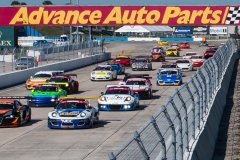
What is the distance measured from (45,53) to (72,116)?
→ 125 ft

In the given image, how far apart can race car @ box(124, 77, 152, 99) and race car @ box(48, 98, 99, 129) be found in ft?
33.2

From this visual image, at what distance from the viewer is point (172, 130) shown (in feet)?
32.6

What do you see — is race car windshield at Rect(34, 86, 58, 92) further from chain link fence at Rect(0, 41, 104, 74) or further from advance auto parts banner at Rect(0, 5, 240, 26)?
advance auto parts banner at Rect(0, 5, 240, 26)

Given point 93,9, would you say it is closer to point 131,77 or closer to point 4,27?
point 4,27

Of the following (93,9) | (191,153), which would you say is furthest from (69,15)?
(191,153)

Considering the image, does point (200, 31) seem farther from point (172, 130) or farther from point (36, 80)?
point (172, 130)

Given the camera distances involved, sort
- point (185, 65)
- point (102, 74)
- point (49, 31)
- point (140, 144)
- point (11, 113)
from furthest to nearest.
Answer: point (49, 31)
point (185, 65)
point (102, 74)
point (11, 113)
point (140, 144)

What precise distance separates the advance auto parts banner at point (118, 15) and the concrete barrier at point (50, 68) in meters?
4.31

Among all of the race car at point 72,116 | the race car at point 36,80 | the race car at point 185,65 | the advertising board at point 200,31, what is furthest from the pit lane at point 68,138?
the advertising board at point 200,31

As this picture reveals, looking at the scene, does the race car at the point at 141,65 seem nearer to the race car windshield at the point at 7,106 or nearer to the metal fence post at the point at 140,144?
the race car windshield at the point at 7,106

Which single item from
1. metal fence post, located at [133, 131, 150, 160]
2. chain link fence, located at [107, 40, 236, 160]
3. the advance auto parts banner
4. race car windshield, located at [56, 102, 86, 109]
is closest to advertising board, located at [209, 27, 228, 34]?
the advance auto parts banner

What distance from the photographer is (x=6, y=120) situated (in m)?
24.0

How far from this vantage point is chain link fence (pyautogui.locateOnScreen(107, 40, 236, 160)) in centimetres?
796

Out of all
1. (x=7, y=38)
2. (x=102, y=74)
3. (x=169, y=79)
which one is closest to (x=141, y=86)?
(x=169, y=79)
